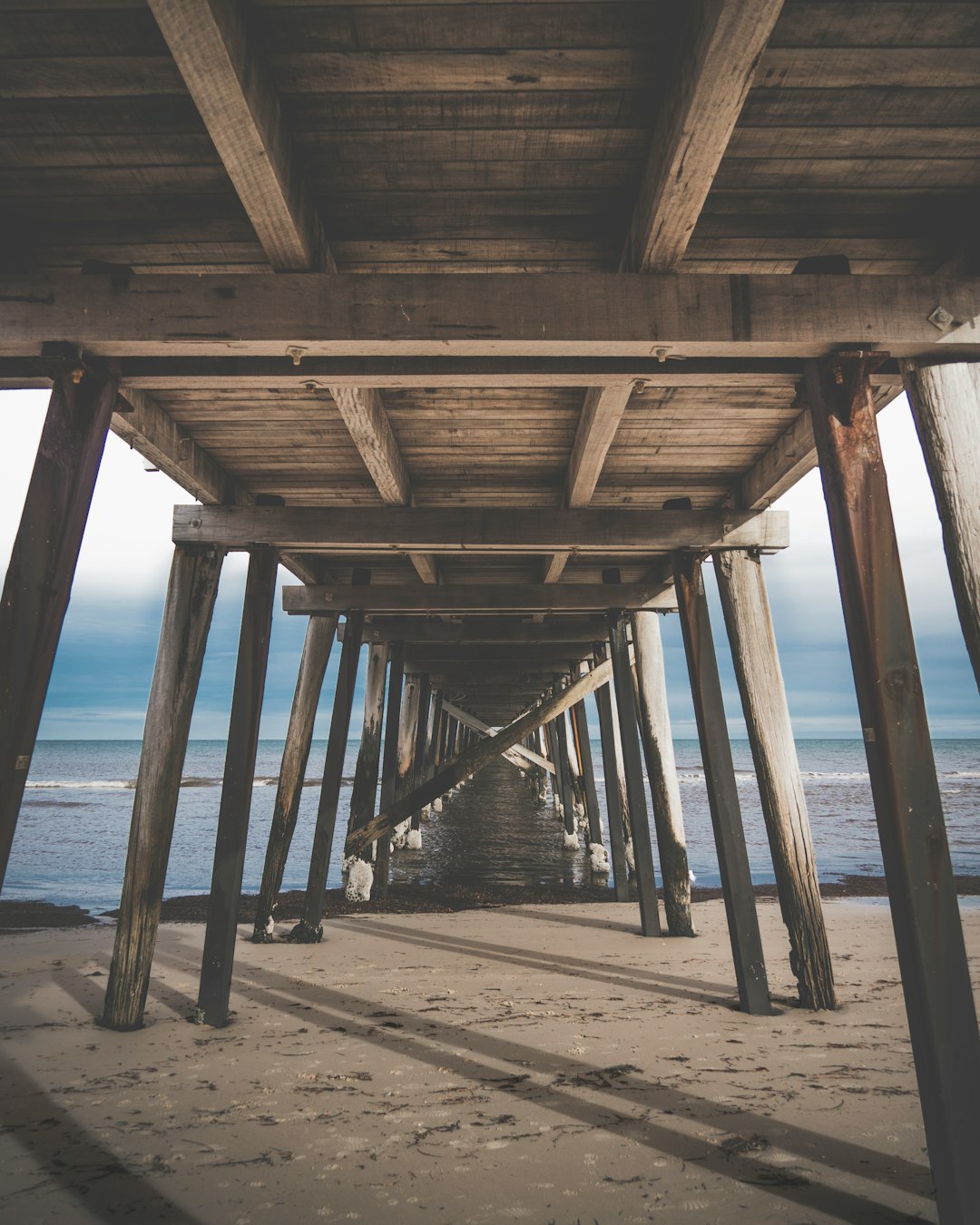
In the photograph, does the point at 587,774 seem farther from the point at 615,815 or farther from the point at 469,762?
the point at 469,762

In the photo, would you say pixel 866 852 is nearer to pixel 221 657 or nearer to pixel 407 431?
pixel 407 431

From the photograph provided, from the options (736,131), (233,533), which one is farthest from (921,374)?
(233,533)

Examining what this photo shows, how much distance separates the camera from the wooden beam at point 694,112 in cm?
174

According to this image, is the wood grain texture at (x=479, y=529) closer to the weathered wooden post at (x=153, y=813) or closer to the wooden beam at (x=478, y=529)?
the wooden beam at (x=478, y=529)

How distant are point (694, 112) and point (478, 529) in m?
3.35

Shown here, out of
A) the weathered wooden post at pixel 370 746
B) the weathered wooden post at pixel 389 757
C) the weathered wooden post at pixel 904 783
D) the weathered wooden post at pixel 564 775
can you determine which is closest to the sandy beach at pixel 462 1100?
the weathered wooden post at pixel 904 783

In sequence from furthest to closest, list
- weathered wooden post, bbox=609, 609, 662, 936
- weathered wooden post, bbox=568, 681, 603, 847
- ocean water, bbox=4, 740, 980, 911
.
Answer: ocean water, bbox=4, 740, 980, 911 < weathered wooden post, bbox=568, 681, 603, 847 < weathered wooden post, bbox=609, 609, 662, 936

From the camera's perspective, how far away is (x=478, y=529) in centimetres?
514

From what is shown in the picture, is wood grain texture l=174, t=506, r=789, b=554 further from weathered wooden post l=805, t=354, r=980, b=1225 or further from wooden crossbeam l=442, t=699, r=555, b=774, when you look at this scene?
wooden crossbeam l=442, t=699, r=555, b=774

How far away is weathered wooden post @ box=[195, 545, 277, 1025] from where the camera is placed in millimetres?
4223

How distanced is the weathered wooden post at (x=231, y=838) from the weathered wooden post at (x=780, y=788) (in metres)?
2.92

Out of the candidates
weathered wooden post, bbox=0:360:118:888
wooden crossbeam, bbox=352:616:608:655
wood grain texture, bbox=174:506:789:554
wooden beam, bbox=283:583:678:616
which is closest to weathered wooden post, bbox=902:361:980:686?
wood grain texture, bbox=174:506:789:554

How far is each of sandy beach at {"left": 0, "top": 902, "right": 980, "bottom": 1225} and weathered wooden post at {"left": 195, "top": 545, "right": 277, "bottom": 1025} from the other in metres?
0.24

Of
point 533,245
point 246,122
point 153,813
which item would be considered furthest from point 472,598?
point 246,122
